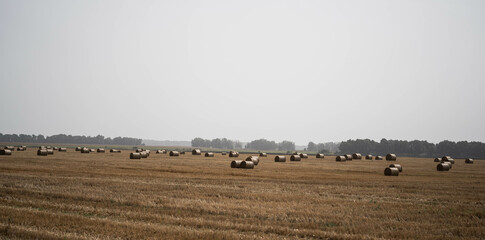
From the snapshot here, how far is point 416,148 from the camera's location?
149 meters

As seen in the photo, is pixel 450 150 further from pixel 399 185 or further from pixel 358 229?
pixel 358 229

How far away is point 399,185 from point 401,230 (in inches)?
527

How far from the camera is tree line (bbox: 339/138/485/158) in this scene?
13888 centimetres

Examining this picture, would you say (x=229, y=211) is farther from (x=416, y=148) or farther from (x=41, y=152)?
(x=416, y=148)

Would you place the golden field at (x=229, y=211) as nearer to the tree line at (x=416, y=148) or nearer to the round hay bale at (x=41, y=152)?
the round hay bale at (x=41, y=152)

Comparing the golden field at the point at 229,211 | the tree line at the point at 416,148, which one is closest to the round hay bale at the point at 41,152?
the golden field at the point at 229,211

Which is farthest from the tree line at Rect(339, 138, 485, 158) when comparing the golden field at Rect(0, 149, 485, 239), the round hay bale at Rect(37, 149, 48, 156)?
the golden field at Rect(0, 149, 485, 239)

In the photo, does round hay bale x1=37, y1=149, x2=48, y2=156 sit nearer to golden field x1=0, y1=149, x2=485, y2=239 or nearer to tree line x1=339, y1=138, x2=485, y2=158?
golden field x1=0, y1=149, x2=485, y2=239

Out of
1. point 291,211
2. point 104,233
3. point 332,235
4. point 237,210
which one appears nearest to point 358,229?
point 332,235

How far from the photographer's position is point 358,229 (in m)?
12.4

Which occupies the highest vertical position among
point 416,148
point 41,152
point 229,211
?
point 416,148

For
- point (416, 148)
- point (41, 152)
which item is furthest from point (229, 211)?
point (416, 148)

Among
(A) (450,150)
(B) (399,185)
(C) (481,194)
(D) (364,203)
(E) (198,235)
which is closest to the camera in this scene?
(E) (198,235)

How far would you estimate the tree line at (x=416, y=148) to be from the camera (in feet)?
456
